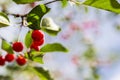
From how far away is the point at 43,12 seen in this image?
7.31 feet

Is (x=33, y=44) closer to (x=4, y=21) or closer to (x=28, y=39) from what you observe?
(x=28, y=39)

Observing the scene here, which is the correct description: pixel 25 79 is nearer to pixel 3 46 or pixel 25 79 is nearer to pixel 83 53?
pixel 83 53

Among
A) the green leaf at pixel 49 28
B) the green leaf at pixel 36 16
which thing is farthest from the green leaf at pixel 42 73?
the green leaf at pixel 36 16

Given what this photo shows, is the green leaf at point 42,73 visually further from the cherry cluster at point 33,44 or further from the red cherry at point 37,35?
the red cherry at point 37,35

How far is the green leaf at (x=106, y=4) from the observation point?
227cm

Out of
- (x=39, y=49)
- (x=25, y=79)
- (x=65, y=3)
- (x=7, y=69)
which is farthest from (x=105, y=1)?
(x=25, y=79)

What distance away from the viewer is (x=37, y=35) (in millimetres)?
2375

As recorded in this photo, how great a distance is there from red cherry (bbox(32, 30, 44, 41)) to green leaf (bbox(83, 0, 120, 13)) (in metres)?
0.37

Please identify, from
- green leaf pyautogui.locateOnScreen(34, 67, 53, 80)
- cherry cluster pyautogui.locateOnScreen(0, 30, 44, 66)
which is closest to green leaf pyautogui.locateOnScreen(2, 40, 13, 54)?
cherry cluster pyautogui.locateOnScreen(0, 30, 44, 66)

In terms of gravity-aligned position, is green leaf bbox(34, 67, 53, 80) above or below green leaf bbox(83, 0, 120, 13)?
below

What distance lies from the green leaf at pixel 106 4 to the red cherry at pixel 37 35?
1.23ft

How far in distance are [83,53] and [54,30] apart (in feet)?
25.0

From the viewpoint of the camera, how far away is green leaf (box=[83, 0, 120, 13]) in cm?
227

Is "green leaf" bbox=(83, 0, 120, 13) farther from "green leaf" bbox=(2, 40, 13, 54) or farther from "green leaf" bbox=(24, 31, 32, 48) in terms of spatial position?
"green leaf" bbox=(2, 40, 13, 54)
